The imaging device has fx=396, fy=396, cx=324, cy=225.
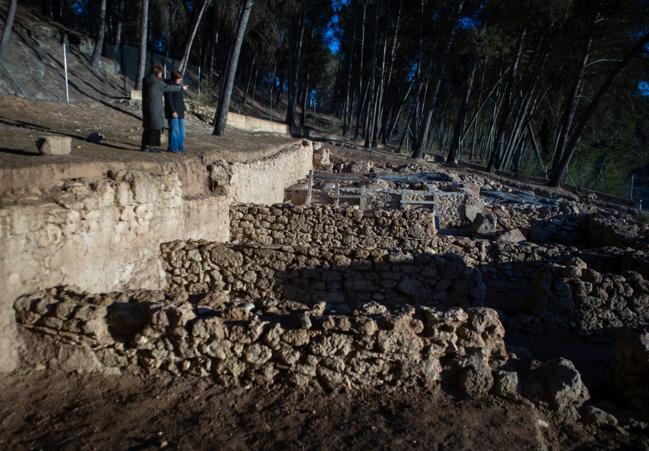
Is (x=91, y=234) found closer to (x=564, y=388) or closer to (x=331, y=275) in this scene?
(x=331, y=275)

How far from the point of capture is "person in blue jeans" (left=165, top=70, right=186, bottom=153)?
6.96 m

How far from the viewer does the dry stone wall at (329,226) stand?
7.80 m

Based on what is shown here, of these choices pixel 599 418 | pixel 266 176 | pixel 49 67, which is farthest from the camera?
pixel 49 67

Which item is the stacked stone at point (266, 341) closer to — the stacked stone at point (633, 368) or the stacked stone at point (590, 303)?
the stacked stone at point (633, 368)

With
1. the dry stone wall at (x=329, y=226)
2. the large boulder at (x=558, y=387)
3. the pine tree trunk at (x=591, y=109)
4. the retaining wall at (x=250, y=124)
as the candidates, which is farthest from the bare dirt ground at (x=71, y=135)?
the pine tree trunk at (x=591, y=109)

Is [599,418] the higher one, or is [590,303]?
[590,303]

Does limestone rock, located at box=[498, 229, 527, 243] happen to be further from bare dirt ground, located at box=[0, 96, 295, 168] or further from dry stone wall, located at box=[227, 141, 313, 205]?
bare dirt ground, located at box=[0, 96, 295, 168]

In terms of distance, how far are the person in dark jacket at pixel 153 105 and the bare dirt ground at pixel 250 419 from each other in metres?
4.61

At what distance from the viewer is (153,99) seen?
6.63m

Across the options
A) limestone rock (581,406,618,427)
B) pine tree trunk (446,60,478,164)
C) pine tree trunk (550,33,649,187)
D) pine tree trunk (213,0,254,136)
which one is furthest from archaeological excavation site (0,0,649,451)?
pine tree trunk (446,60,478,164)

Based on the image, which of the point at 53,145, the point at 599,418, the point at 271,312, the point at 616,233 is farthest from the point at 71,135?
the point at 616,233

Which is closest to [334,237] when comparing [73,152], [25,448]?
[73,152]

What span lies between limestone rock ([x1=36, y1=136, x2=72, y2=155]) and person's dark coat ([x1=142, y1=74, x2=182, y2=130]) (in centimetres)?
187

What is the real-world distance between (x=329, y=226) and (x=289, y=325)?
4.92 meters
